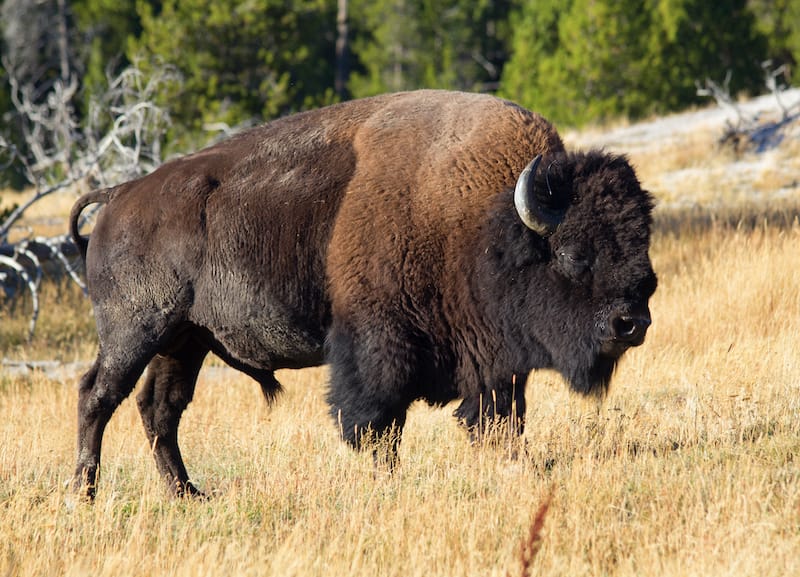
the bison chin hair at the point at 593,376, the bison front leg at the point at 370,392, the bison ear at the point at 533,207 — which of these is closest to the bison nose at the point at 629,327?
the bison chin hair at the point at 593,376

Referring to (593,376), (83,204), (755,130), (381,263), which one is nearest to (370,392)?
(381,263)

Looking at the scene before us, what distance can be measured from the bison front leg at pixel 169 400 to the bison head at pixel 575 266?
6.52ft

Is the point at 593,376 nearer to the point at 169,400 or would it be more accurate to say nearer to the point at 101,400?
the point at 169,400

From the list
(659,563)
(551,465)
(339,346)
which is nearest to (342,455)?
(339,346)

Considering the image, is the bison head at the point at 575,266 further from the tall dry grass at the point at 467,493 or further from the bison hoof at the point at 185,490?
the bison hoof at the point at 185,490

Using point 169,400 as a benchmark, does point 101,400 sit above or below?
above

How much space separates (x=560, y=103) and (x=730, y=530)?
98.3 ft

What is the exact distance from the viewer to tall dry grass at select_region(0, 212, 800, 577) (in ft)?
13.4

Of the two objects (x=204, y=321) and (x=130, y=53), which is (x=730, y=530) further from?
(x=130, y=53)

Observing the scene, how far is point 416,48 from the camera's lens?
34.9 meters

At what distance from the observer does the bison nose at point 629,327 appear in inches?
204

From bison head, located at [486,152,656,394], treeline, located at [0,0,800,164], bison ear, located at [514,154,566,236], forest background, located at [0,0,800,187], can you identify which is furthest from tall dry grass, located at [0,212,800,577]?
forest background, located at [0,0,800,187]

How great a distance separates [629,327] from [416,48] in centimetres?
3082

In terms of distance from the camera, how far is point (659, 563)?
394cm
